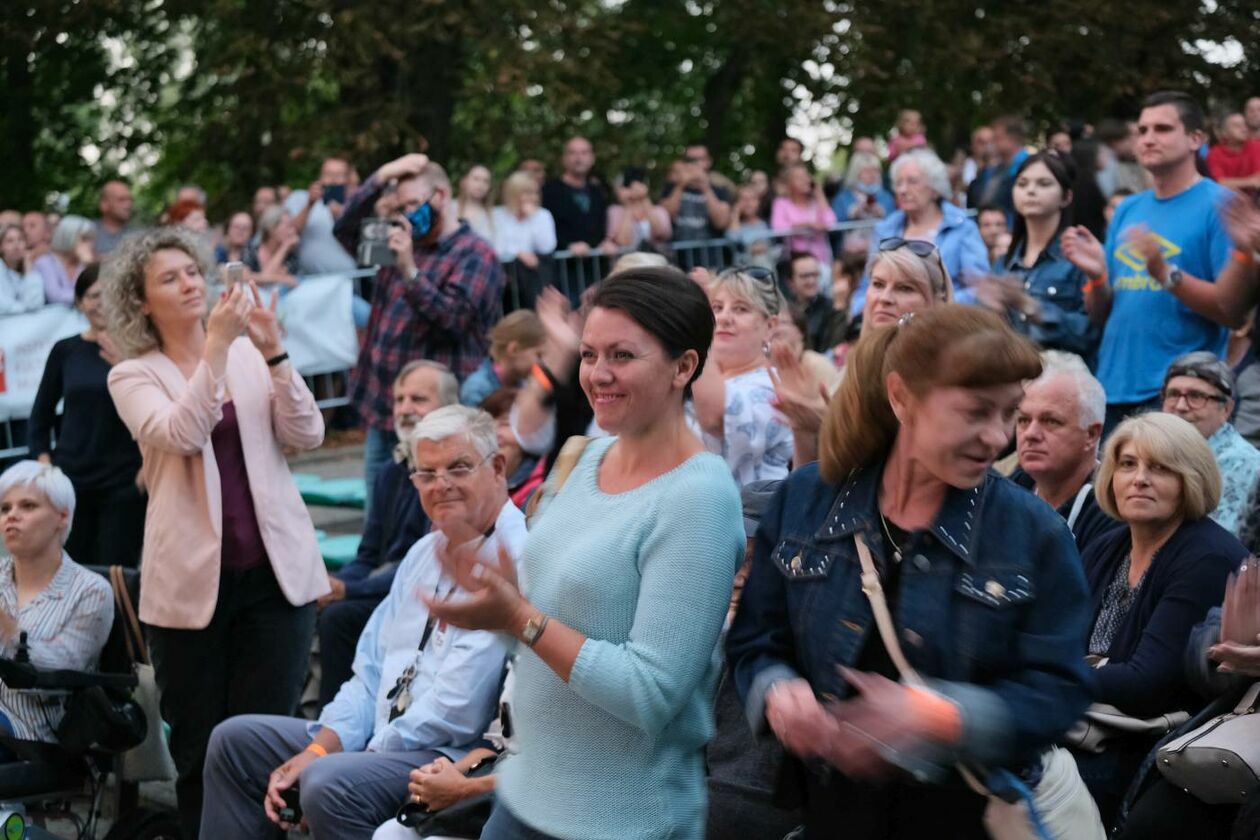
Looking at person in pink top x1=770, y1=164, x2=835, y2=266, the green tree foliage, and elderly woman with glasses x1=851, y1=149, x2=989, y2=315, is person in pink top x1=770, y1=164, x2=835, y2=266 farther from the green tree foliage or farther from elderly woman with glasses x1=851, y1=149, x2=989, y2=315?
elderly woman with glasses x1=851, y1=149, x2=989, y2=315

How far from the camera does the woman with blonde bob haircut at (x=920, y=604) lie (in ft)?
8.27

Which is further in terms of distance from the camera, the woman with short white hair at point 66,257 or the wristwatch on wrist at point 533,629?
the woman with short white hair at point 66,257

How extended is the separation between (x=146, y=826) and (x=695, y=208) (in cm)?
945

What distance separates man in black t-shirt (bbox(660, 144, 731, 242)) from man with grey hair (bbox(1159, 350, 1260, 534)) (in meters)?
8.92

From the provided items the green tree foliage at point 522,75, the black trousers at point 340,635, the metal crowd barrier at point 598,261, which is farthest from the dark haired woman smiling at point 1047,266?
the green tree foliage at point 522,75

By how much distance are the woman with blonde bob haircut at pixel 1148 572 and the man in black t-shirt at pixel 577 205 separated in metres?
9.16

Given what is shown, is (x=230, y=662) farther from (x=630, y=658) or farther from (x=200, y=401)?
(x=630, y=658)

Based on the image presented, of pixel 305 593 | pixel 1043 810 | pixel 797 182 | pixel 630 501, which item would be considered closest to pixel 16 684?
pixel 305 593

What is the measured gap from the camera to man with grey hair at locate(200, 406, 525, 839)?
15.3 ft

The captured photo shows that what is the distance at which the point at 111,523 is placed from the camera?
7.58 m

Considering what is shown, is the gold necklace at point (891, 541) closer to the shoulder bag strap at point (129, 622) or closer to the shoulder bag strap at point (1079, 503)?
the shoulder bag strap at point (1079, 503)

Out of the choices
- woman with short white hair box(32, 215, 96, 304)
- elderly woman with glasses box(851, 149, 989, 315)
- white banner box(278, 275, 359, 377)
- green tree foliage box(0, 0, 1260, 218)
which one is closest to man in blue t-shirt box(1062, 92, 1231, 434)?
elderly woman with glasses box(851, 149, 989, 315)

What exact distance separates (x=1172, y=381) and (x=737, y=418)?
4.93 ft

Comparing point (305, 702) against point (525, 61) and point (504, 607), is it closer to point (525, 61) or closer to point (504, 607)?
point (504, 607)
